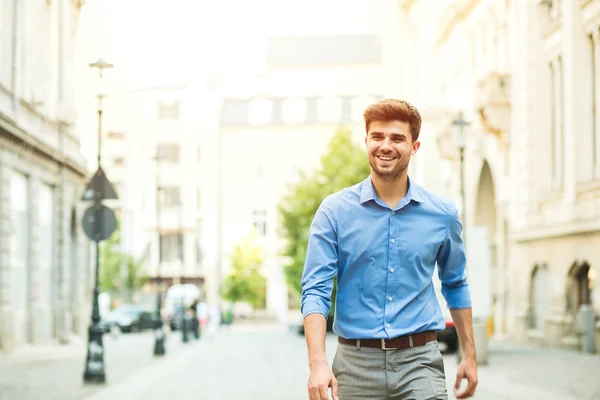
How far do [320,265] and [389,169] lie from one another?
0.49 m

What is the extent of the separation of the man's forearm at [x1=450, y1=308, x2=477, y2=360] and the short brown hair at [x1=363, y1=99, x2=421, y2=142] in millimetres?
816

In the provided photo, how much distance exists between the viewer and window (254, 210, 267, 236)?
90562 mm

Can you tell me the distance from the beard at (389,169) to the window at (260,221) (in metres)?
85.8

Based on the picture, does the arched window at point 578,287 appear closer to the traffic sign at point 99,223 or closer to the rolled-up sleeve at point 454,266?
the traffic sign at point 99,223

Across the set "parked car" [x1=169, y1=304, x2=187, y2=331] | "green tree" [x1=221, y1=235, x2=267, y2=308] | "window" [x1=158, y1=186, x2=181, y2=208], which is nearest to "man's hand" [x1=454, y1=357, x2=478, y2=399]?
"parked car" [x1=169, y1=304, x2=187, y2=331]

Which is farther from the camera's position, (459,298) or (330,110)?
(330,110)

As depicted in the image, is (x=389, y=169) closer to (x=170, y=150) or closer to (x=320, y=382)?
(x=320, y=382)

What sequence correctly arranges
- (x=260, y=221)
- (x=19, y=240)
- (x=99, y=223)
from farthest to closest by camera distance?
(x=260, y=221) → (x=19, y=240) → (x=99, y=223)

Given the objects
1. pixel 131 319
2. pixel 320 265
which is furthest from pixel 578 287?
pixel 131 319

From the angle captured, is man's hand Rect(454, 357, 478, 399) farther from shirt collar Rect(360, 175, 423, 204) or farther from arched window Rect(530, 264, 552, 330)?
arched window Rect(530, 264, 552, 330)

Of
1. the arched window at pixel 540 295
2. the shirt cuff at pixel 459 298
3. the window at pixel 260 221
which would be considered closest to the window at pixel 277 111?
the window at pixel 260 221

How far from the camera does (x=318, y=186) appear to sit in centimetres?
6125

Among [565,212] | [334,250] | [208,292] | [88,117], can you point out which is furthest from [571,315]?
[208,292]

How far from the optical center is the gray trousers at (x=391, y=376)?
4785mm
